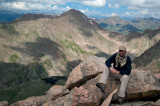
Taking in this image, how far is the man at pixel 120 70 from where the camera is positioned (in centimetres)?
1430

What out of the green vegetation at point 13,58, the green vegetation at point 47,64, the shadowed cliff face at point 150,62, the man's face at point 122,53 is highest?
the man's face at point 122,53

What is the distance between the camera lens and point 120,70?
594 inches

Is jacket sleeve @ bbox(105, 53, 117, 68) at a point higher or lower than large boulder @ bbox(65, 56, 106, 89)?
higher

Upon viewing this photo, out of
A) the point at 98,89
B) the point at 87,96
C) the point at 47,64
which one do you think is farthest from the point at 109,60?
the point at 47,64

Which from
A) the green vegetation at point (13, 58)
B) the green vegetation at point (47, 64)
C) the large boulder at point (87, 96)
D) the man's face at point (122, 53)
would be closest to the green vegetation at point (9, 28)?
the green vegetation at point (13, 58)

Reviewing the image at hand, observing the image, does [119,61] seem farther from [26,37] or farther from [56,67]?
[26,37]

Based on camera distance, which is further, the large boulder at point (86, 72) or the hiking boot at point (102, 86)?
the large boulder at point (86, 72)

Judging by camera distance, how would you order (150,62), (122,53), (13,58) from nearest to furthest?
(122,53) < (150,62) < (13,58)

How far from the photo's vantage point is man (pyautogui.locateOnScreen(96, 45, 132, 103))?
1430 centimetres

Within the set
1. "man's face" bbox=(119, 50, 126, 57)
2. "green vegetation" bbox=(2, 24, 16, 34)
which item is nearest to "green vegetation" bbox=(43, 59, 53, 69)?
"green vegetation" bbox=(2, 24, 16, 34)

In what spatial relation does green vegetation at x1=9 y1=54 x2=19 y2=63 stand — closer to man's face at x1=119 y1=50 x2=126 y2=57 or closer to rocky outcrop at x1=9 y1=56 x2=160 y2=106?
rocky outcrop at x1=9 y1=56 x2=160 y2=106

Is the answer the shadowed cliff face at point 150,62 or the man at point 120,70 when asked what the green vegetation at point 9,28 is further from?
the man at point 120,70

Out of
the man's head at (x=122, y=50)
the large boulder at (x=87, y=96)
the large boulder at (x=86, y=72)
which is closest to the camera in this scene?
the large boulder at (x=87, y=96)

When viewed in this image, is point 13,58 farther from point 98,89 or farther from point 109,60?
point 109,60
